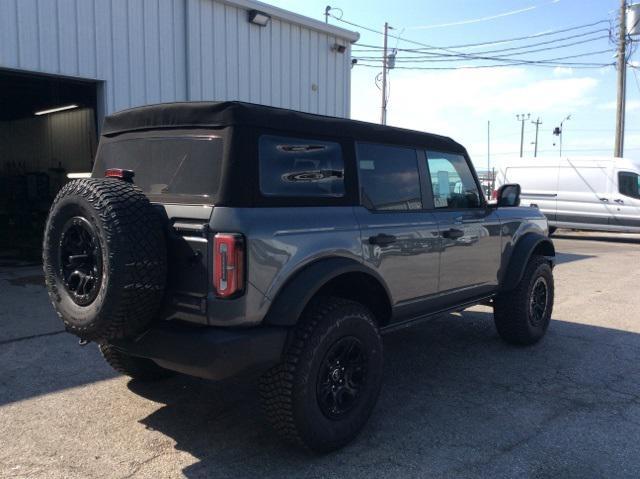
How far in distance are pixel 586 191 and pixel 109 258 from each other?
16.0 meters

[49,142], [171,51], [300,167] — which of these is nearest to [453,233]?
[300,167]

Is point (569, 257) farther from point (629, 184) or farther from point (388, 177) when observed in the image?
point (388, 177)

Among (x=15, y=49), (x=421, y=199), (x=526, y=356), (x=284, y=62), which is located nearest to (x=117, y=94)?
(x=15, y=49)

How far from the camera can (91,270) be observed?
9.99ft

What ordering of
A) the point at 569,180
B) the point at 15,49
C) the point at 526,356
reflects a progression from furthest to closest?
1. the point at 569,180
2. the point at 15,49
3. the point at 526,356

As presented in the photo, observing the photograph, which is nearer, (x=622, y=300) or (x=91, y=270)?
(x=91, y=270)

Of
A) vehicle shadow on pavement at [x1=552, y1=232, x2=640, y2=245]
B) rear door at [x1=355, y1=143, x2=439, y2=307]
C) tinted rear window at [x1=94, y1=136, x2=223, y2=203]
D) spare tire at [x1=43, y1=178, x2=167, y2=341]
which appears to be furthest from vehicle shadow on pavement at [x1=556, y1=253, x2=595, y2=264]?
spare tire at [x1=43, y1=178, x2=167, y2=341]

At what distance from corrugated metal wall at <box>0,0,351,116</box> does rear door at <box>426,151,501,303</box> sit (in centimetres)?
624

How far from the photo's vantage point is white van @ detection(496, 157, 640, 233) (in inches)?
622

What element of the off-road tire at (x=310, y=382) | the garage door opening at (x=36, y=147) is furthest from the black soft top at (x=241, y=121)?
the garage door opening at (x=36, y=147)

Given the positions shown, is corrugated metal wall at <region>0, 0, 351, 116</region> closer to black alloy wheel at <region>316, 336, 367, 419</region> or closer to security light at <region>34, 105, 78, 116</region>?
black alloy wheel at <region>316, 336, 367, 419</region>

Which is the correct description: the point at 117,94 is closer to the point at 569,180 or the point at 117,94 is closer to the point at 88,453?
the point at 88,453

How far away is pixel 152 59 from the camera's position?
9453mm

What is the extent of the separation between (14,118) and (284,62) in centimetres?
1172
